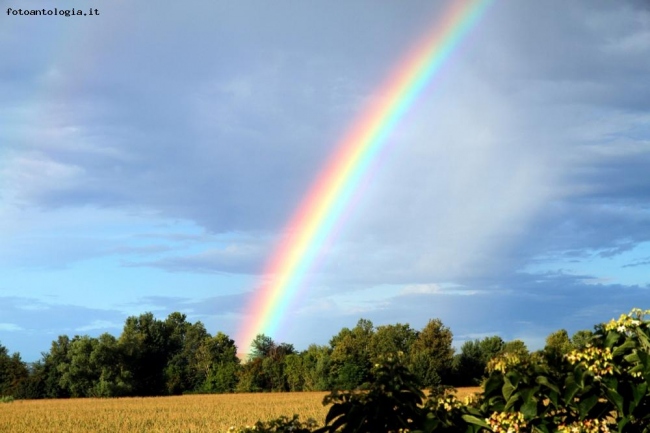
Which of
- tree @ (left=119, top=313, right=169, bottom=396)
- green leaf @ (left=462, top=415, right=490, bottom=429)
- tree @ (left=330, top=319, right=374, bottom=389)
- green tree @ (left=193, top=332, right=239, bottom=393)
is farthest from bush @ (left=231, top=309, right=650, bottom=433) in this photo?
tree @ (left=119, top=313, right=169, bottom=396)

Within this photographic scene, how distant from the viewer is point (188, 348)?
4811 inches

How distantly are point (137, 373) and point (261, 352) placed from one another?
66.9 feet

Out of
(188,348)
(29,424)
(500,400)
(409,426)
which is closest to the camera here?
(409,426)

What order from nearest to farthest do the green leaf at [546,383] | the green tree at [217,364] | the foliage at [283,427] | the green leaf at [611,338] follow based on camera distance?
the green leaf at [546,383] < the foliage at [283,427] < the green leaf at [611,338] < the green tree at [217,364]

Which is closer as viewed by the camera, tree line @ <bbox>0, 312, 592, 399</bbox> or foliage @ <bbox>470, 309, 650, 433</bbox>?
foliage @ <bbox>470, 309, 650, 433</bbox>

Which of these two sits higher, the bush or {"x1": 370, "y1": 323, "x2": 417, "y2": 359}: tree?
{"x1": 370, "y1": 323, "x2": 417, "y2": 359}: tree

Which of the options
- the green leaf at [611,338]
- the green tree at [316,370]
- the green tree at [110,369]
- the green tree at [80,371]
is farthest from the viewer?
the green tree at [80,371]

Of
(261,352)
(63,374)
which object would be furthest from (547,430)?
(261,352)

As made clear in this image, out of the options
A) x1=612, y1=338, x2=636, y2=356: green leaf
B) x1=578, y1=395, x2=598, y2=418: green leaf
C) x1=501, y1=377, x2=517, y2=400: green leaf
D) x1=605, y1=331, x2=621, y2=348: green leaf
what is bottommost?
x1=578, y1=395, x2=598, y2=418: green leaf

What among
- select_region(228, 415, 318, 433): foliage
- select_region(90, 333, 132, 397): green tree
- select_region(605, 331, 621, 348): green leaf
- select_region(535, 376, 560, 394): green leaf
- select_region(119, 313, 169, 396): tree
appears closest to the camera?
select_region(535, 376, 560, 394): green leaf

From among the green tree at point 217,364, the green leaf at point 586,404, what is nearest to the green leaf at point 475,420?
the green leaf at point 586,404

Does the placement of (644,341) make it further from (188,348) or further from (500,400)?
(188,348)

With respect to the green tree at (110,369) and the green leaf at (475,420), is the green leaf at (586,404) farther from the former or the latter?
the green tree at (110,369)

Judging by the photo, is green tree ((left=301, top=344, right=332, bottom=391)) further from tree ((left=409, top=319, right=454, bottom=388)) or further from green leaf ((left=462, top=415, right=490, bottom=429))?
green leaf ((left=462, top=415, right=490, bottom=429))
